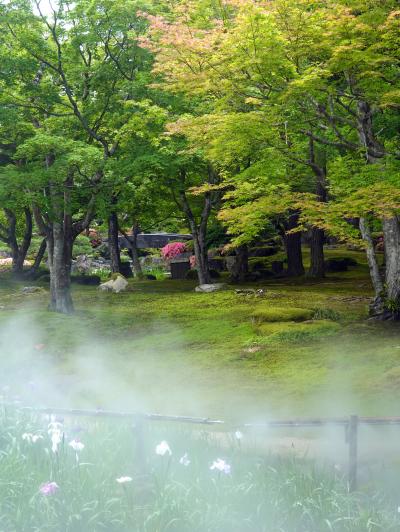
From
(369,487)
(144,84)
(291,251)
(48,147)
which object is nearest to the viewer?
(369,487)

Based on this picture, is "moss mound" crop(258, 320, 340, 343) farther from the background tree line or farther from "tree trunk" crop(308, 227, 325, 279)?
"tree trunk" crop(308, 227, 325, 279)

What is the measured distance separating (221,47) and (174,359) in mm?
6236

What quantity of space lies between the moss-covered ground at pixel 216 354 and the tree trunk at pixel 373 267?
41 cm

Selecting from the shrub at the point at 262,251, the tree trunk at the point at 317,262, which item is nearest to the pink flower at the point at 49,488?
the tree trunk at the point at 317,262

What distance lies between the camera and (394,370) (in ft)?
37.2

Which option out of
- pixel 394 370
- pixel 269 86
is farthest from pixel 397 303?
pixel 269 86

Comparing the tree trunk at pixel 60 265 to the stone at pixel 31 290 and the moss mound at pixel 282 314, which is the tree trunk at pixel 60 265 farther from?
the moss mound at pixel 282 314

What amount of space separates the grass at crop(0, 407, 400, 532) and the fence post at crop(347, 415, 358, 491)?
3.8 inches

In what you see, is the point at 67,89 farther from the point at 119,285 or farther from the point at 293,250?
the point at 293,250

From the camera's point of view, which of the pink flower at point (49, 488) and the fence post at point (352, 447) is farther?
the fence post at point (352, 447)

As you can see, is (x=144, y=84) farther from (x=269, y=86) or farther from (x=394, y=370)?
(x=394, y=370)

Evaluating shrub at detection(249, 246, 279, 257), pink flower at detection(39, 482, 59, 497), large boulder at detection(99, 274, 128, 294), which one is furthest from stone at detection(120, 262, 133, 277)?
pink flower at detection(39, 482, 59, 497)

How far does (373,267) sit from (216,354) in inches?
164

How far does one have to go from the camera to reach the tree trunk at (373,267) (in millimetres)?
14812
